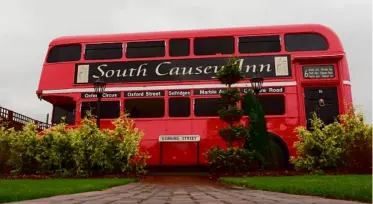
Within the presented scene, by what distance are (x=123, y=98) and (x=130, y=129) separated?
136 cm

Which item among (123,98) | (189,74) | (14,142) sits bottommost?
(14,142)

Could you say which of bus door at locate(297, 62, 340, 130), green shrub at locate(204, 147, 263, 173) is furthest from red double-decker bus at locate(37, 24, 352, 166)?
green shrub at locate(204, 147, 263, 173)

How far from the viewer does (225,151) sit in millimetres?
11367

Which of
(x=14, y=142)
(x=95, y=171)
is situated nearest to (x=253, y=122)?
(x=95, y=171)

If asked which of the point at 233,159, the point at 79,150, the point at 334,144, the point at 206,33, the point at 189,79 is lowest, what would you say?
the point at 233,159

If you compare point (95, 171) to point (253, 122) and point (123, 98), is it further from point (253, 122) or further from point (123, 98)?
point (253, 122)

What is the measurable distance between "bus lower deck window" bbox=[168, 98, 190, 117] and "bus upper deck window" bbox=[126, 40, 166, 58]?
187 cm

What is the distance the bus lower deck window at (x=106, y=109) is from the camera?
1268 centimetres

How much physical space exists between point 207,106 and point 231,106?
0.97 m

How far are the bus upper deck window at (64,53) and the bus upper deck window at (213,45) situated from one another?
4.58m

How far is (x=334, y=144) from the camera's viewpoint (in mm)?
11227

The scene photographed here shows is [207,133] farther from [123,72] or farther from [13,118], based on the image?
[13,118]

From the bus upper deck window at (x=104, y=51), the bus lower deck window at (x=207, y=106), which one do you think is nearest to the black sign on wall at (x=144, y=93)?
the bus lower deck window at (x=207, y=106)

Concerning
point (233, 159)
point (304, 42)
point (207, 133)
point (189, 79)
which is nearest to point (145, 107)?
point (189, 79)
